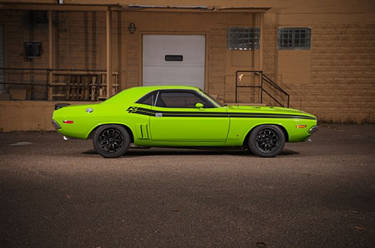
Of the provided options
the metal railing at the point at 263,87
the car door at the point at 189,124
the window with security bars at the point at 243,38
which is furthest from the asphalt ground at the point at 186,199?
the window with security bars at the point at 243,38

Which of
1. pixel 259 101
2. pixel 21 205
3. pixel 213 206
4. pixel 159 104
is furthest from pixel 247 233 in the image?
pixel 259 101

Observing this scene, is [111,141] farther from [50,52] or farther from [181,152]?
[50,52]

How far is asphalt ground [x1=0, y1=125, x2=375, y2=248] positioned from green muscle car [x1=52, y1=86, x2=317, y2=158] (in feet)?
1.06

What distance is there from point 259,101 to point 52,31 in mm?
7354

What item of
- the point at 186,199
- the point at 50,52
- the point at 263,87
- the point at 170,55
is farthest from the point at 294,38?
the point at 186,199

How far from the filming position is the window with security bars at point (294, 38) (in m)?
17.6

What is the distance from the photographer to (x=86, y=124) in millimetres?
9672

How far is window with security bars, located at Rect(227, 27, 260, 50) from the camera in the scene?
1750 cm

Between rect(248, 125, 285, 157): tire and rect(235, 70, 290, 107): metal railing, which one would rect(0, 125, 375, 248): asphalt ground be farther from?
rect(235, 70, 290, 107): metal railing

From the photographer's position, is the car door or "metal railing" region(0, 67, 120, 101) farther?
"metal railing" region(0, 67, 120, 101)

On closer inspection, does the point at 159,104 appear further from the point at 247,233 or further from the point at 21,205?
the point at 247,233

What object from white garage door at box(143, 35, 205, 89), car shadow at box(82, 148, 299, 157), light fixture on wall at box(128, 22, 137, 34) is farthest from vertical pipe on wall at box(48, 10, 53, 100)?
car shadow at box(82, 148, 299, 157)

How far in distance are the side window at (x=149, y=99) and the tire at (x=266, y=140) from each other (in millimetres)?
1983

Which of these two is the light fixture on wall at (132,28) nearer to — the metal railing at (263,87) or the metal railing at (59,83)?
the metal railing at (59,83)
